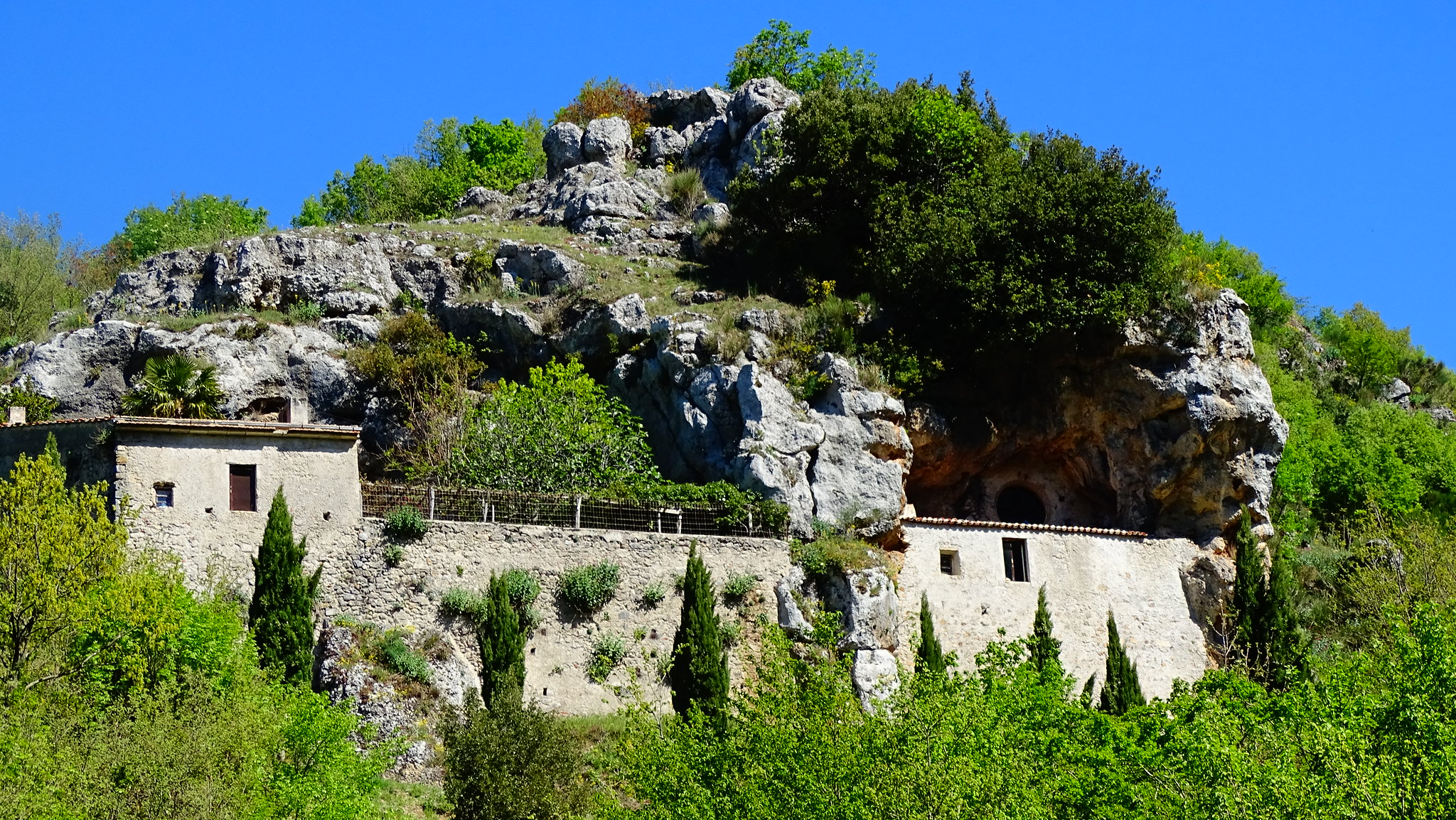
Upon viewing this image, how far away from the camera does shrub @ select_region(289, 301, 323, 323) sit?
52438 mm

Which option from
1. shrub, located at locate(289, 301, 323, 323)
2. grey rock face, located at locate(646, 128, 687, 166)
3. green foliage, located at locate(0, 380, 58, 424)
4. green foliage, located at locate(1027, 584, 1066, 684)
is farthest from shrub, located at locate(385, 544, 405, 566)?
grey rock face, located at locate(646, 128, 687, 166)

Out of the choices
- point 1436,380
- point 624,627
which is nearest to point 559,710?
point 624,627

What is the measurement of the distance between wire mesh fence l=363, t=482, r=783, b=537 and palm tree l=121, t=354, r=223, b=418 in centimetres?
633

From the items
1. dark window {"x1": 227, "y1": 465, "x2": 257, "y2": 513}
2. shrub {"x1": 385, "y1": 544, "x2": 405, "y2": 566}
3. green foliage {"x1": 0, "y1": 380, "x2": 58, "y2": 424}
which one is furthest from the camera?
green foliage {"x1": 0, "y1": 380, "x2": 58, "y2": 424}

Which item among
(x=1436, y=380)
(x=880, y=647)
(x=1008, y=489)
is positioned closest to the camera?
(x=880, y=647)

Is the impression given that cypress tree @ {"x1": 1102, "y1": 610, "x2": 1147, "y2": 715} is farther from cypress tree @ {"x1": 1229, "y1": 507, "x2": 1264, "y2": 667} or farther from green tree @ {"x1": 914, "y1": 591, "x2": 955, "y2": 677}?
green tree @ {"x1": 914, "y1": 591, "x2": 955, "y2": 677}

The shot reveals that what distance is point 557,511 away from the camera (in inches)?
1694

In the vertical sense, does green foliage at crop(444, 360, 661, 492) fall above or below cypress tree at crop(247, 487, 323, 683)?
above

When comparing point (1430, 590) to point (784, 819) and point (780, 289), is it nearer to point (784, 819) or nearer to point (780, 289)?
point (780, 289)

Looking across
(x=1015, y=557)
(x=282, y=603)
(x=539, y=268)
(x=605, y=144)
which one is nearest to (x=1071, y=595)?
(x=1015, y=557)

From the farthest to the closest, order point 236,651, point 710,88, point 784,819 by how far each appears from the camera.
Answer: point 710,88, point 236,651, point 784,819

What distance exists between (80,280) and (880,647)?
45.7 meters

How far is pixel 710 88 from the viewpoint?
230 ft

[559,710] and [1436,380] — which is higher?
[1436,380]
